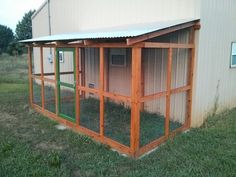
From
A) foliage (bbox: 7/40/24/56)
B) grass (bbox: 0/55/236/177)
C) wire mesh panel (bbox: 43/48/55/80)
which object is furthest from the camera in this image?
foliage (bbox: 7/40/24/56)

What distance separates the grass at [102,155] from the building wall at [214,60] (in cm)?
55

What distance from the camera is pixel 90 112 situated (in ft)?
23.2

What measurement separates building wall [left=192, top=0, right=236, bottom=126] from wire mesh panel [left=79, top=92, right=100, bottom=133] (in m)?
2.42

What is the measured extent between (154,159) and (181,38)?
292cm

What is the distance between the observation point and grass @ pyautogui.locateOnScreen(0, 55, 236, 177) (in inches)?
152

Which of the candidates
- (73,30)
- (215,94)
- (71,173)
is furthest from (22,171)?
(73,30)

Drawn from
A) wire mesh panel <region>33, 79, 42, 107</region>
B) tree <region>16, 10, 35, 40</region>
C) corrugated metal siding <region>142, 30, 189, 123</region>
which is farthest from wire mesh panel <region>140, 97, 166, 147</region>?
tree <region>16, 10, 35, 40</region>

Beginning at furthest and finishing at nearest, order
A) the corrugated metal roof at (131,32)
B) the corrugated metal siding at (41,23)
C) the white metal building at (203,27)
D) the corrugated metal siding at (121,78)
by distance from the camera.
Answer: the corrugated metal siding at (41,23), the corrugated metal siding at (121,78), the white metal building at (203,27), the corrugated metal roof at (131,32)

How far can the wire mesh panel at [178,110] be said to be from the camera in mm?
5758

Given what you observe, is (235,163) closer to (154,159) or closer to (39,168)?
(154,159)

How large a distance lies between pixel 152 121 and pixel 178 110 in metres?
0.71

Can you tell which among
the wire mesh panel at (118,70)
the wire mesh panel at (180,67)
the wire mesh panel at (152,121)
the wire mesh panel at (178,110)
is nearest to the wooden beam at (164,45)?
the wire mesh panel at (180,67)

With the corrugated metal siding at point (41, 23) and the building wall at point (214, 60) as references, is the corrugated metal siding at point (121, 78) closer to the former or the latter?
the building wall at point (214, 60)

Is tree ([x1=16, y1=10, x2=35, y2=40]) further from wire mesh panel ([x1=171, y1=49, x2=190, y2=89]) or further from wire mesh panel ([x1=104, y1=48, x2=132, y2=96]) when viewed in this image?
wire mesh panel ([x1=171, y1=49, x2=190, y2=89])
